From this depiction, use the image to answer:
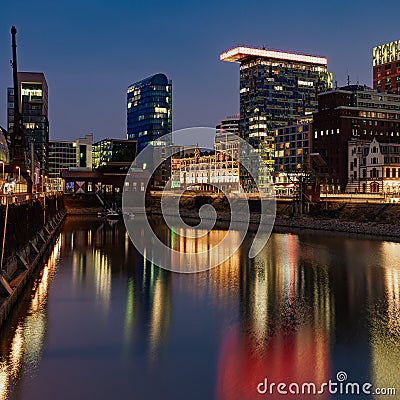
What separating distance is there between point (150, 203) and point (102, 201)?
40.1 ft

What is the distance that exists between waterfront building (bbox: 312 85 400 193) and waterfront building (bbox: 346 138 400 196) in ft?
10.1

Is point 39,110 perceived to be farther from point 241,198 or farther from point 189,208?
point 241,198

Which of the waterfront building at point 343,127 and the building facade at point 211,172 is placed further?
the building facade at point 211,172

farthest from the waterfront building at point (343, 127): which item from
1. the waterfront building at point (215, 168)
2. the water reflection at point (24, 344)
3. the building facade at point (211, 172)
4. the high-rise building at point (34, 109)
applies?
the high-rise building at point (34, 109)

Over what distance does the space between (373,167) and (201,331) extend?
88.1m

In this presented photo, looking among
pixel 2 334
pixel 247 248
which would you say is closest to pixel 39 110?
pixel 247 248

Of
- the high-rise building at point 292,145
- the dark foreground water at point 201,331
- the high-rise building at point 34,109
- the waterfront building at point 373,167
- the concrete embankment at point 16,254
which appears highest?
the high-rise building at point 34,109

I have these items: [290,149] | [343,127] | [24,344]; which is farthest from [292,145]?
[24,344]

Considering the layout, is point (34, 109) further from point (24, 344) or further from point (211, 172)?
point (24, 344)

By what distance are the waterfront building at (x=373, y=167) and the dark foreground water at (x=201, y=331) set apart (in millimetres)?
61726

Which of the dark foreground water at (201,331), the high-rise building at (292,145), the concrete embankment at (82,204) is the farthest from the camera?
the high-rise building at (292,145)

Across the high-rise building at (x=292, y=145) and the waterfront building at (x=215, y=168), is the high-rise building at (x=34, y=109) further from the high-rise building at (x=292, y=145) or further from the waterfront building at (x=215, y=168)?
the high-rise building at (x=292, y=145)

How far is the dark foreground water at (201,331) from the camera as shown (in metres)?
18.7

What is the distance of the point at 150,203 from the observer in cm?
13575
